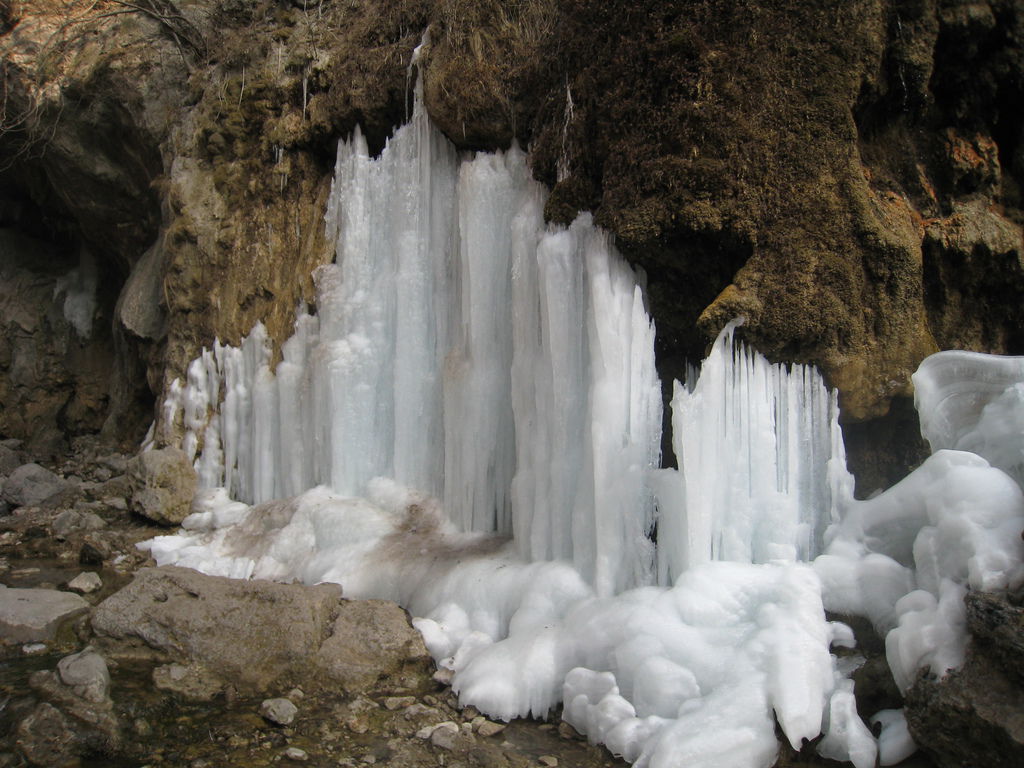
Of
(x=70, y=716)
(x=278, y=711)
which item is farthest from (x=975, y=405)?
(x=70, y=716)

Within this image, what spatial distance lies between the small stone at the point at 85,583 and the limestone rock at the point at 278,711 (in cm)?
274

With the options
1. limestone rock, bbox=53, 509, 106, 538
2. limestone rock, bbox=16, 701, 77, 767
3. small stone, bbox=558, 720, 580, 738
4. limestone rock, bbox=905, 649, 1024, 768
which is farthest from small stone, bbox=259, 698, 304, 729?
limestone rock, bbox=53, 509, 106, 538

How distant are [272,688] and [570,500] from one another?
213cm

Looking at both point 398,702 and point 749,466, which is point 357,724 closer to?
point 398,702

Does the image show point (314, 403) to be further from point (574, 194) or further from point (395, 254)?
point (574, 194)

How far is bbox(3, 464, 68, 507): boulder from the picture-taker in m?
9.23

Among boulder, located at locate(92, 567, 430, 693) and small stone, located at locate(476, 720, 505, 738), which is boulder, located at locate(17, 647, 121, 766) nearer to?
boulder, located at locate(92, 567, 430, 693)

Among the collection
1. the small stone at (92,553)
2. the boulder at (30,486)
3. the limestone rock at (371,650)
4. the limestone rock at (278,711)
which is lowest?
the limestone rock at (278,711)

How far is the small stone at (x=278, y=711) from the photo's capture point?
165 inches

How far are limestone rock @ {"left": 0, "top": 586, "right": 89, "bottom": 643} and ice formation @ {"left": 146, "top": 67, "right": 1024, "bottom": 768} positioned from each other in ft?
3.94

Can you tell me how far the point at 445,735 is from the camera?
4.05 meters

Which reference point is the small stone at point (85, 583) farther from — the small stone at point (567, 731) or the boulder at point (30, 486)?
the small stone at point (567, 731)

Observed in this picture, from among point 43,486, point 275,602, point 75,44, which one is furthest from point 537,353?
point 75,44

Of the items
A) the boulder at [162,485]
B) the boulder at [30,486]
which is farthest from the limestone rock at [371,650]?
the boulder at [30,486]
